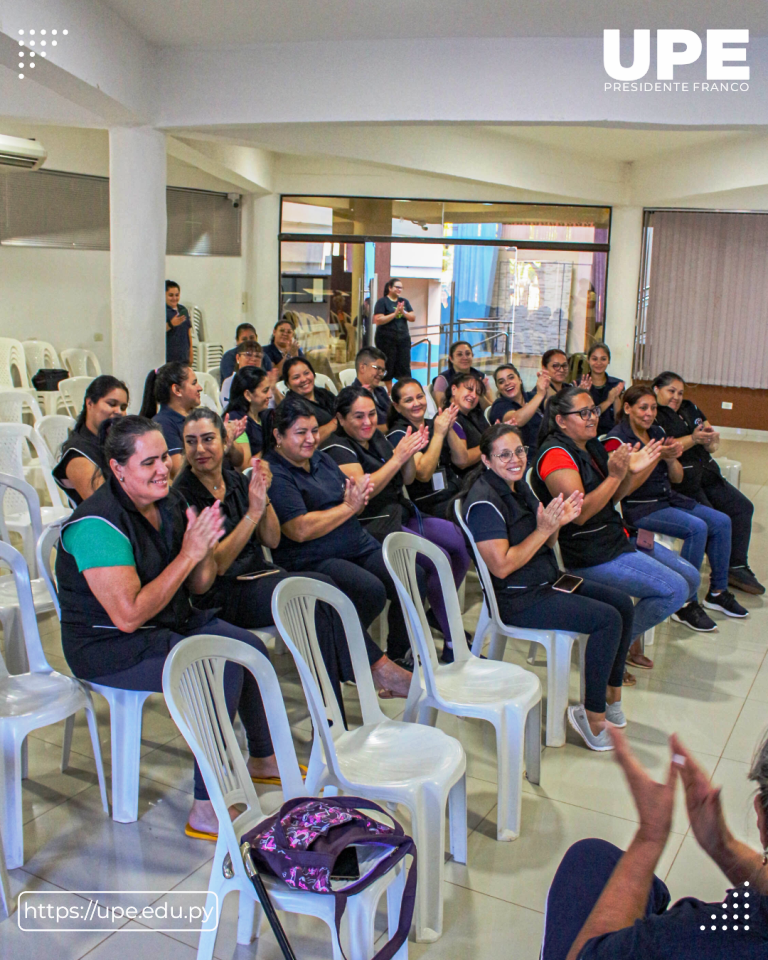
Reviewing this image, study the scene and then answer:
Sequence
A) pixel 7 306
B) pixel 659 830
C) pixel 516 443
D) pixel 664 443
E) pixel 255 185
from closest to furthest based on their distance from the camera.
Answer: pixel 659 830, pixel 516 443, pixel 664 443, pixel 7 306, pixel 255 185

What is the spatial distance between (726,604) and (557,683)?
75.3 inches

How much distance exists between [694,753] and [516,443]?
129 cm

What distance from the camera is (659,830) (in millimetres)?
1295

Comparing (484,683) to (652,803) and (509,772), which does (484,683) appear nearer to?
(509,772)

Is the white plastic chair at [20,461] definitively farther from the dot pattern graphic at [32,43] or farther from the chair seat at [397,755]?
the chair seat at [397,755]

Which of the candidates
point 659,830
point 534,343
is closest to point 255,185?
point 534,343

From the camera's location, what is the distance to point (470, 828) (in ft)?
8.67

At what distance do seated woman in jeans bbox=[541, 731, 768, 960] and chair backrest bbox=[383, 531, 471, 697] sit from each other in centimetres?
115

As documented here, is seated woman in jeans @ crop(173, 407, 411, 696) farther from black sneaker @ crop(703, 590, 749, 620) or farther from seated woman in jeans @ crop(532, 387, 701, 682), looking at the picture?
black sneaker @ crop(703, 590, 749, 620)

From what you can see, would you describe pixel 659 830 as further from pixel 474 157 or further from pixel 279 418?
pixel 474 157

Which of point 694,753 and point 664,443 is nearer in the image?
point 694,753

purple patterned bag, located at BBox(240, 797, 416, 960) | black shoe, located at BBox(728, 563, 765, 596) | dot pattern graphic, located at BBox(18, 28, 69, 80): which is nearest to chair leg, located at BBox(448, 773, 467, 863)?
purple patterned bag, located at BBox(240, 797, 416, 960)

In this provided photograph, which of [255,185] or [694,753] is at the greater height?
[255,185]

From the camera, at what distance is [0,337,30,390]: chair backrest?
7.16m
